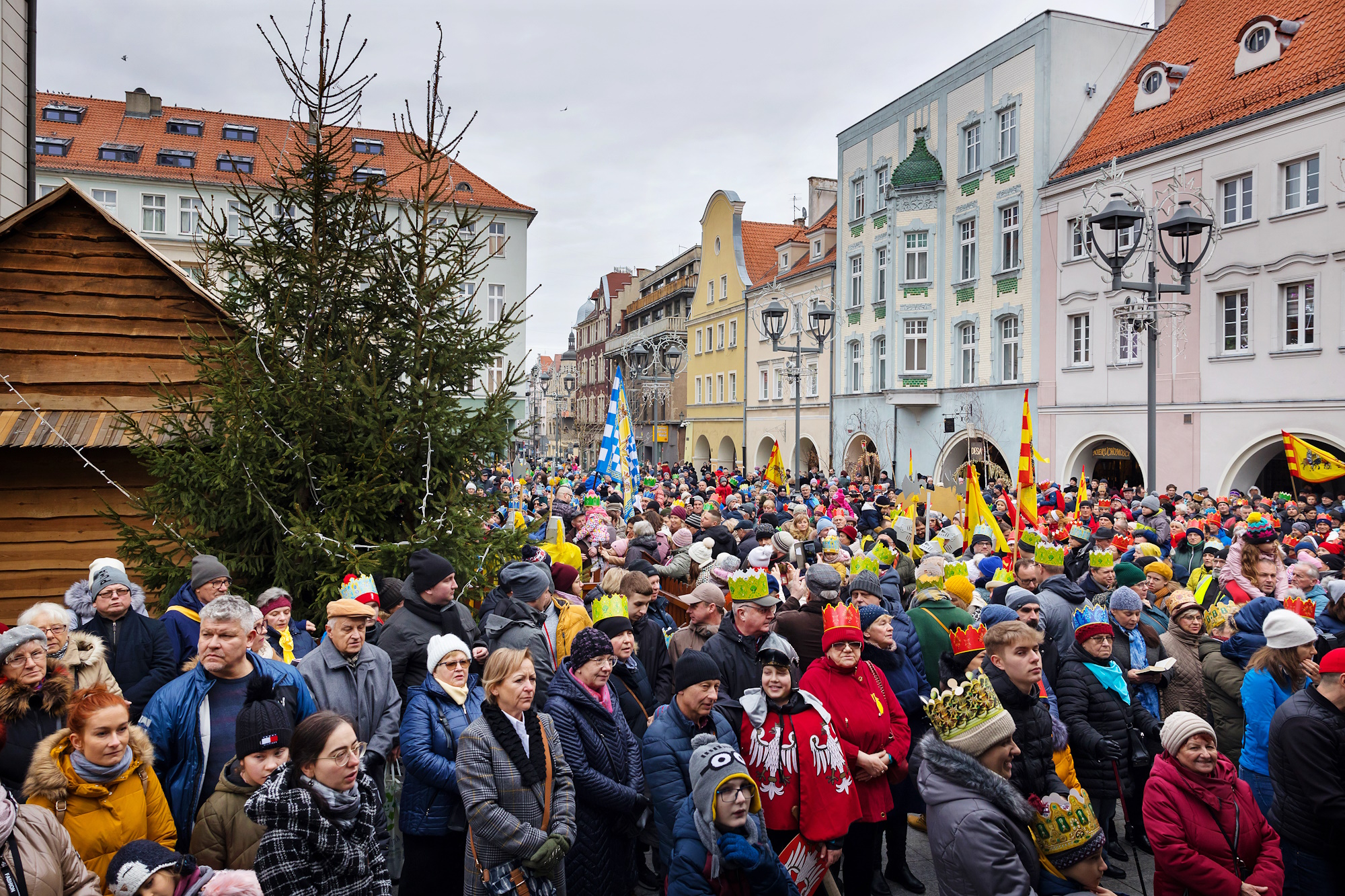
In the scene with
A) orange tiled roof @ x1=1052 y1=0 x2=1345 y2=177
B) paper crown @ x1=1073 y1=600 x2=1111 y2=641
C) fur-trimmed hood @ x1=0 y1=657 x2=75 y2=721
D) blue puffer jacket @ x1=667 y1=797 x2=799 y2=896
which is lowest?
blue puffer jacket @ x1=667 y1=797 x2=799 y2=896

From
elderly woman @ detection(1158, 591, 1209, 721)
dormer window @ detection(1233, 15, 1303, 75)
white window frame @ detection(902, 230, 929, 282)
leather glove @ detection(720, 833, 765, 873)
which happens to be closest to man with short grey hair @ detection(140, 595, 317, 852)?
leather glove @ detection(720, 833, 765, 873)

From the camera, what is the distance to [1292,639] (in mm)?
4414

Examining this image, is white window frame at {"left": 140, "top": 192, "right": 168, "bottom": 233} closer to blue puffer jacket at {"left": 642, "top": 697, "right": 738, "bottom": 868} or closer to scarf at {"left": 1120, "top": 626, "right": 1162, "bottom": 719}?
blue puffer jacket at {"left": 642, "top": 697, "right": 738, "bottom": 868}

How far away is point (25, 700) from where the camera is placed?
11.8 feet

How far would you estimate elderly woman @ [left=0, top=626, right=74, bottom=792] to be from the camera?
3.48m

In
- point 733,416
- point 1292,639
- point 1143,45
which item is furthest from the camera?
point 733,416

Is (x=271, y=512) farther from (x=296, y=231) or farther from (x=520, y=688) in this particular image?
(x=520, y=688)

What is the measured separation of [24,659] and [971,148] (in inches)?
1197

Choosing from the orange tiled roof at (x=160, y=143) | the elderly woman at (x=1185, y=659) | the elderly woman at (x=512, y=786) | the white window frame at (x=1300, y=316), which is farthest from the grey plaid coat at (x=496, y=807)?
the orange tiled roof at (x=160, y=143)

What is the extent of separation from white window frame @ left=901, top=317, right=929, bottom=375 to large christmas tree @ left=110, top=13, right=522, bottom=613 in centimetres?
2606

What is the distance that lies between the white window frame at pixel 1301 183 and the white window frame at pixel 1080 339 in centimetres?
556

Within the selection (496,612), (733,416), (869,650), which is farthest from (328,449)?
(733,416)

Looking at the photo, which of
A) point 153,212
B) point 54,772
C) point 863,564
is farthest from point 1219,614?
point 153,212

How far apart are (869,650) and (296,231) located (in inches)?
200
